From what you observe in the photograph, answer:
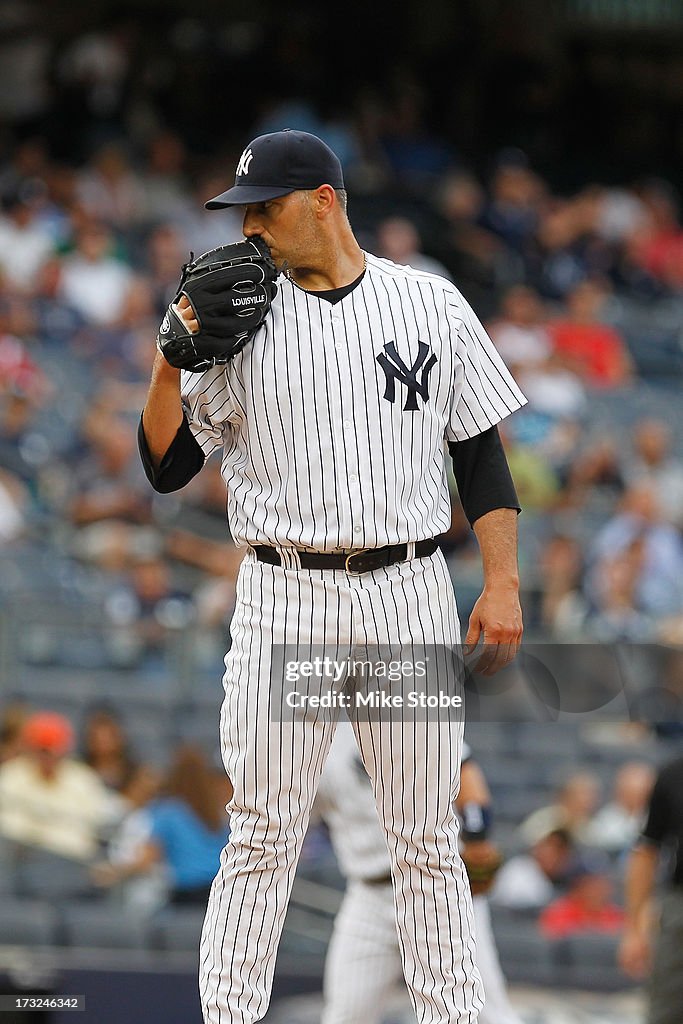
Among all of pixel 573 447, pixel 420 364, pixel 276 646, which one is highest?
pixel 573 447

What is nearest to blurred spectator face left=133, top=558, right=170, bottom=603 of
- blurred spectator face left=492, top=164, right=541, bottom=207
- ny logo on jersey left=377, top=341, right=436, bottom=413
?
ny logo on jersey left=377, top=341, right=436, bottom=413

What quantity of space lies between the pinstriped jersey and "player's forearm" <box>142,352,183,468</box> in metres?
0.06

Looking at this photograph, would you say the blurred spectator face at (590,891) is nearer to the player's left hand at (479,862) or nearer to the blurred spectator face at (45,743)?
the blurred spectator face at (45,743)

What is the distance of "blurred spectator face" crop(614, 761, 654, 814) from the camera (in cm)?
758

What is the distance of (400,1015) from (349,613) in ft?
10.8

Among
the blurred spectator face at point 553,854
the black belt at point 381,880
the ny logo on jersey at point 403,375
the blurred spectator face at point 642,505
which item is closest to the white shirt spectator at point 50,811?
the blurred spectator face at point 553,854

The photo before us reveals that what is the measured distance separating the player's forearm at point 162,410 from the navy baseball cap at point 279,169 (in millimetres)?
328

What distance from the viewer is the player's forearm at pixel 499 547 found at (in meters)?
3.21

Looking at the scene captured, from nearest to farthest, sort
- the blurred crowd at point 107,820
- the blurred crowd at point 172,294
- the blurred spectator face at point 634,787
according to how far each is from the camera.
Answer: the blurred crowd at point 107,820 → the blurred spectator face at point 634,787 → the blurred crowd at point 172,294

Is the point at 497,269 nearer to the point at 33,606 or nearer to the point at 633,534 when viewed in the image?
the point at 633,534

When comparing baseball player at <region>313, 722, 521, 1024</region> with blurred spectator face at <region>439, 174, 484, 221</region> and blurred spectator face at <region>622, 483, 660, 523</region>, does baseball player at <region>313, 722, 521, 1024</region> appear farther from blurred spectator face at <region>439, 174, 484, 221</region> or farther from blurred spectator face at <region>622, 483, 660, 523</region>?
blurred spectator face at <region>439, 174, 484, 221</region>

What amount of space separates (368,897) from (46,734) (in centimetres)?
281

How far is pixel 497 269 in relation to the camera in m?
11.8

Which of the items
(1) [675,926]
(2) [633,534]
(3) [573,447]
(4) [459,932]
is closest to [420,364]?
(4) [459,932]
